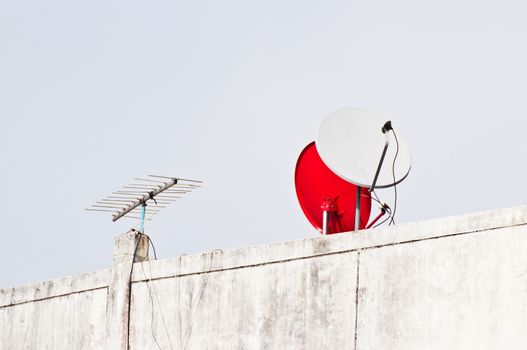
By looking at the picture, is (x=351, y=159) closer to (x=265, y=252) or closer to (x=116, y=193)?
(x=265, y=252)

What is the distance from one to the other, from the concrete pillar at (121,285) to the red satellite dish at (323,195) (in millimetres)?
1927

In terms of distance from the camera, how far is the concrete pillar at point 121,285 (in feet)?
43.7

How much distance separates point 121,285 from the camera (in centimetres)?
1348

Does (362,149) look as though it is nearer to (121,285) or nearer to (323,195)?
(323,195)

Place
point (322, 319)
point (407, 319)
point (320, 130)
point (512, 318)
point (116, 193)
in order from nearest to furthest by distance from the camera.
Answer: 1. point (512, 318)
2. point (407, 319)
3. point (322, 319)
4. point (320, 130)
5. point (116, 193)

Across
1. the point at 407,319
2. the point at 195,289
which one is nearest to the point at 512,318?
the point at 407,319

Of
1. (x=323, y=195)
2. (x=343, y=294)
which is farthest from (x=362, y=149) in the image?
(x=343, y=294)

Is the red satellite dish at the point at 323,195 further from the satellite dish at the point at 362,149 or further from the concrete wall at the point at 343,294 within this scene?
the concrete wall at the point at 343,294

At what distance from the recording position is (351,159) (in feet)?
39.9

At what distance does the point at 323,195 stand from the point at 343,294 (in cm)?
177

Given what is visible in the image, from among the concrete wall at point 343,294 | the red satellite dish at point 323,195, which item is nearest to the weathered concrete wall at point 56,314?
the concrete wall at point 343,294


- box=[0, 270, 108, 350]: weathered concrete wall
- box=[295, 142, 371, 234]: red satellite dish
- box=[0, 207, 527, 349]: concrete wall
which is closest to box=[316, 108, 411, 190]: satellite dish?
box=[295, 142, 371, 234]: red satellite dish

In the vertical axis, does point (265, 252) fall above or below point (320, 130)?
below

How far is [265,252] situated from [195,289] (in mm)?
1038
